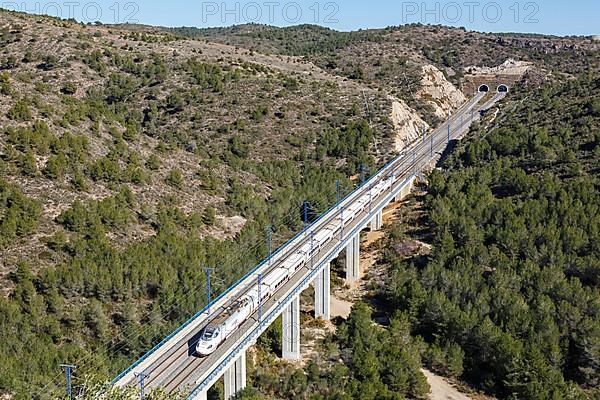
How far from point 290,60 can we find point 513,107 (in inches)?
1687

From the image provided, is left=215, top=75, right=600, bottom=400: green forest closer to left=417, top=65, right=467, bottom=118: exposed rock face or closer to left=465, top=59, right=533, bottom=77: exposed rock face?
left=417, top=65, right=467, bottom=118: exposed rock face

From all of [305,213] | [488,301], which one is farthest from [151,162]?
[488,301]

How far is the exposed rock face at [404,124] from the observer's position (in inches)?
3716

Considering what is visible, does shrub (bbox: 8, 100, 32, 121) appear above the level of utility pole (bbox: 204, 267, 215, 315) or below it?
above

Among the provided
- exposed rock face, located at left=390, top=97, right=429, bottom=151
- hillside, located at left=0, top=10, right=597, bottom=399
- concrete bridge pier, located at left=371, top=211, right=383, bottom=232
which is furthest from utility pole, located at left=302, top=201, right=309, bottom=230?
exposed rock face, located at left=390, top=97, right=429, bottom=151

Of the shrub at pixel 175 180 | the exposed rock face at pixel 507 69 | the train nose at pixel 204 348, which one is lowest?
the train nose at pixel 204 348

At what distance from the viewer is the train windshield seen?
116 ft

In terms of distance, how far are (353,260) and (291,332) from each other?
16.2m

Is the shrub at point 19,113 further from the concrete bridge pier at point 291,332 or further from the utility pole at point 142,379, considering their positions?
the utility pole at point 142,379

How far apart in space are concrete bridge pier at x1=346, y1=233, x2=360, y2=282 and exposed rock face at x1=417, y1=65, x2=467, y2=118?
2364 inches

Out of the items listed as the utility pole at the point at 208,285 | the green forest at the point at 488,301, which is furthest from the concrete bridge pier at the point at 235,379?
the utility pole at the point at 208,285

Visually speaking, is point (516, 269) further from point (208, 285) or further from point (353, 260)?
point (208, 285)

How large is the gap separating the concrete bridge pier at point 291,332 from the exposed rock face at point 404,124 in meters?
50.5

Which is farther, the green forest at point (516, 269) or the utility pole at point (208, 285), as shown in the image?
the utility pole at point (208, 285)
